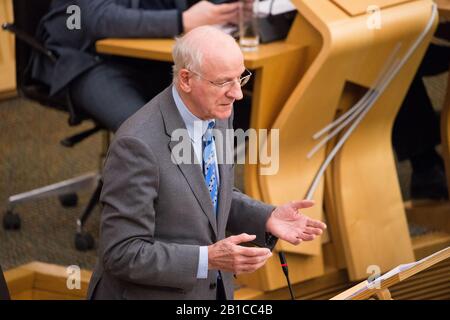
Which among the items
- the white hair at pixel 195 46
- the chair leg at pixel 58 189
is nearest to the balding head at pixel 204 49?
the white hair at pixel 195 46

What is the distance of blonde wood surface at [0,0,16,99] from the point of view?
5.10m

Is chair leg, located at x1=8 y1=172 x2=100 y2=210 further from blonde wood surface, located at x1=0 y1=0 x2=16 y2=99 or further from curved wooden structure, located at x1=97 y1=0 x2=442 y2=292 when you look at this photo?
blonde wood surface, located at x1=0 y1=0 x2=16 y2=99

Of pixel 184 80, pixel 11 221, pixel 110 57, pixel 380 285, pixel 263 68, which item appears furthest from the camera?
pixel 11 221

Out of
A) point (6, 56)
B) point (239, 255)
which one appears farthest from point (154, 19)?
point (6, 56)

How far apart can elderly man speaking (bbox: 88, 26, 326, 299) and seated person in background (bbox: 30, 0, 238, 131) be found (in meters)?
1.11

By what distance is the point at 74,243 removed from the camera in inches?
153

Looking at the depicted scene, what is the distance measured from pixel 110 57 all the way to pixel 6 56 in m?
1.83

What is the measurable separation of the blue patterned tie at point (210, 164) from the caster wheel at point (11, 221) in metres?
1.88

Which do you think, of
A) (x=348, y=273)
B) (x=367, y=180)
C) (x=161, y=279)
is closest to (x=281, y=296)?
(x=348, y=273)

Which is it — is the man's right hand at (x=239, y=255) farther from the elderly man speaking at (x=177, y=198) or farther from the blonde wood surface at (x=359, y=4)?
the blonde wood surface at (x=359, y=4)

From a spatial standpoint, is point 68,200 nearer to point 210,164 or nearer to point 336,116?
point 336,116

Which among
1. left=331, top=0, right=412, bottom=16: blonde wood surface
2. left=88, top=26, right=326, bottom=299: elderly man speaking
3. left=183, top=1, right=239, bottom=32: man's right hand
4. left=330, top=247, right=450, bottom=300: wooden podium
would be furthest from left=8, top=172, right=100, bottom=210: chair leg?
left=330, top=247, right=450, bottom=300: wooden podium

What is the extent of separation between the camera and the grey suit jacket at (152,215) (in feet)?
6.94

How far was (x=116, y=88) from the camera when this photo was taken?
344cm
